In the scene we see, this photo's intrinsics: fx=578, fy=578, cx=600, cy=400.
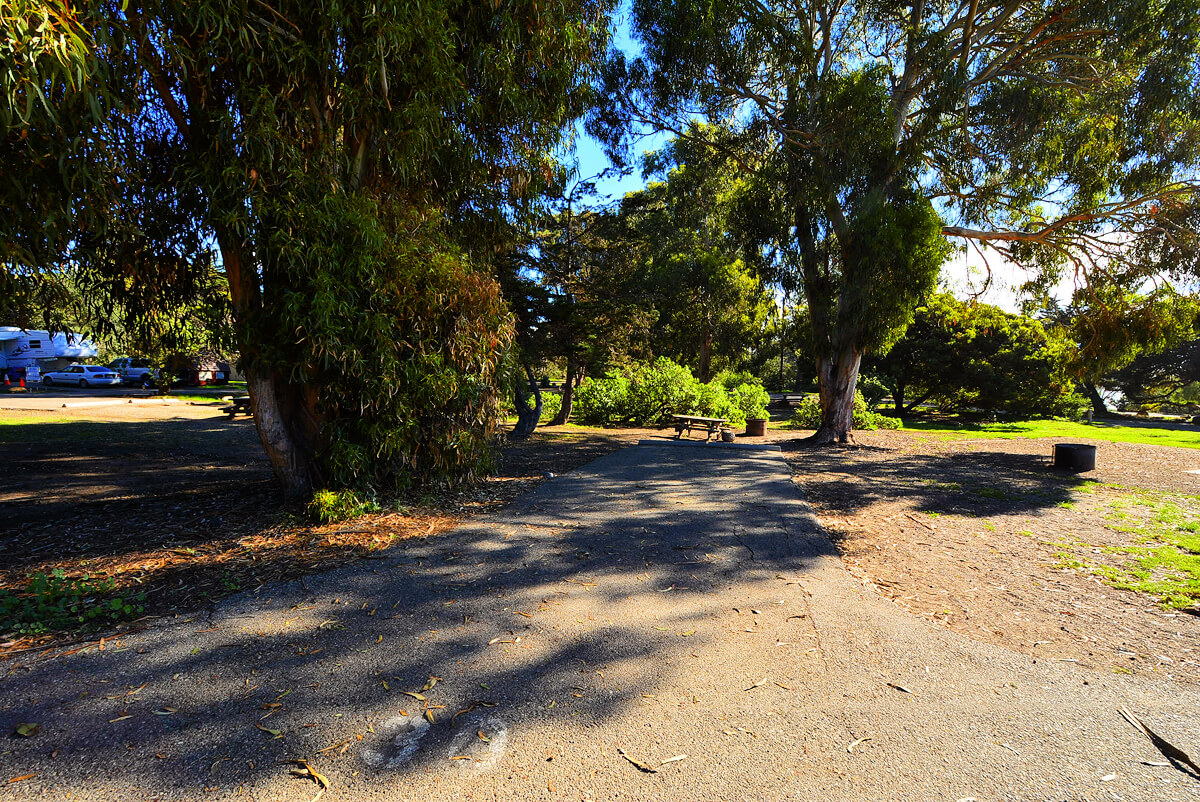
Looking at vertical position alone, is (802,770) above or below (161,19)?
below

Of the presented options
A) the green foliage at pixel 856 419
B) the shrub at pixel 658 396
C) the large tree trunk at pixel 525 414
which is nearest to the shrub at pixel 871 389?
the green foliage at pixel 856 419

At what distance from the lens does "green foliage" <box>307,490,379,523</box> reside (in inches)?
222

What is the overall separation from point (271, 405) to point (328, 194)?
89.5 inches

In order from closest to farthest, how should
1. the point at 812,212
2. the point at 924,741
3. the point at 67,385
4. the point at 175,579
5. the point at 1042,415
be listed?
the point at 924,741, the point at 175,579, the point at 812,212, the point at 1042,415, the point at 67,385

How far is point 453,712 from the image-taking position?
2.63m

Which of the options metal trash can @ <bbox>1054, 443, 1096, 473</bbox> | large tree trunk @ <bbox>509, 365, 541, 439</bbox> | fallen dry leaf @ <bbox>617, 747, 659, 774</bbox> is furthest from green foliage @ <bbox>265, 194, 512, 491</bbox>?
metal trash can @ <bbox>1054, 443, 1096, 473</bbox>

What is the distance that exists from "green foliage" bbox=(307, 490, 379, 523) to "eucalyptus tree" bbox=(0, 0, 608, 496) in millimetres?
294

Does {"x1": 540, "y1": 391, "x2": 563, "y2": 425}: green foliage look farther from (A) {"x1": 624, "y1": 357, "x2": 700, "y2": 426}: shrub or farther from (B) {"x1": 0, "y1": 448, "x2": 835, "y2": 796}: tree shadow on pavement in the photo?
(B) {"x1": 0, "y1": 448, "x2": 835, "y2": 796}: tree shadow on pavement

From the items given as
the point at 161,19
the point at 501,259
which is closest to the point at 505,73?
the point at 161,19

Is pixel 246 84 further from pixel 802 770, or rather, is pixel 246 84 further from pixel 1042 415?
pixel 1042 415

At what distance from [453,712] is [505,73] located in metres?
6.58

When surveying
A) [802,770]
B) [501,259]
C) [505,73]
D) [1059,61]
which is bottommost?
[802,770]

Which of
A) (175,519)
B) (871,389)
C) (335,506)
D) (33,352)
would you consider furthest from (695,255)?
(33,352)

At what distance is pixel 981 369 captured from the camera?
2344 centimetres
